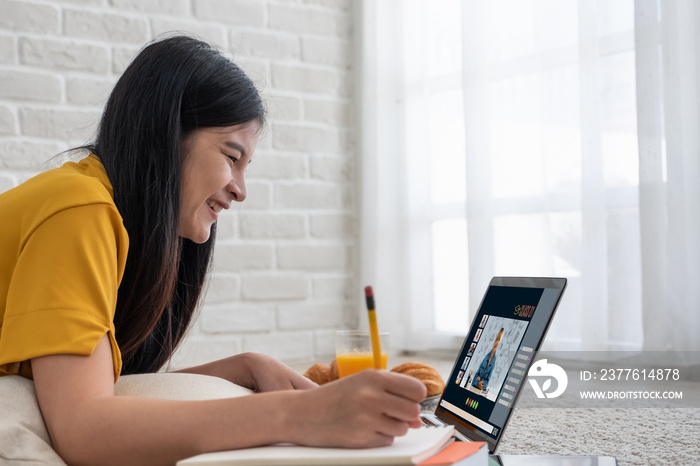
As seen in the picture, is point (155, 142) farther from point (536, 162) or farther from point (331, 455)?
point (536, 162)

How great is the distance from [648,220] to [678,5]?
501 mm

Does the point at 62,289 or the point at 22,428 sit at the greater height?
the point at 62,289


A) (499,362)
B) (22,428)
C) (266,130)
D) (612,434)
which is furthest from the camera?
(266,130)

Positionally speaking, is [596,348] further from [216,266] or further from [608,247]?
[216,266]

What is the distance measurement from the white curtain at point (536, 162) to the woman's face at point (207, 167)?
1082 millimetres

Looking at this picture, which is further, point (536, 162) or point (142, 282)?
point (536, 162)

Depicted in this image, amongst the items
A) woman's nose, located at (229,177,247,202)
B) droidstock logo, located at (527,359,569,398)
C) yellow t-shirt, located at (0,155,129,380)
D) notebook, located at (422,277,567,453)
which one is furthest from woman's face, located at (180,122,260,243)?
droidstock logo, located at (527,359,569,398)

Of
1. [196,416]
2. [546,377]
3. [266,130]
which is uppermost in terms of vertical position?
[266,130]

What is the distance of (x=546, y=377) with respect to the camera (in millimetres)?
1806

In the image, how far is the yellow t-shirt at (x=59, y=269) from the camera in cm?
73

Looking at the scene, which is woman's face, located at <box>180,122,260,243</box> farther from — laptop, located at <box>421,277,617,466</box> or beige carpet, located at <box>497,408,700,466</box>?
beige carpet, located at <box>497,408,700,466</box>

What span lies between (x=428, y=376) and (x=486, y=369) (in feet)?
1.38

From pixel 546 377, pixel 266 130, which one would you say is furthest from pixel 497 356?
pixel 266 130

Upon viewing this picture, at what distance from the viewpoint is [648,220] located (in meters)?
1.73
